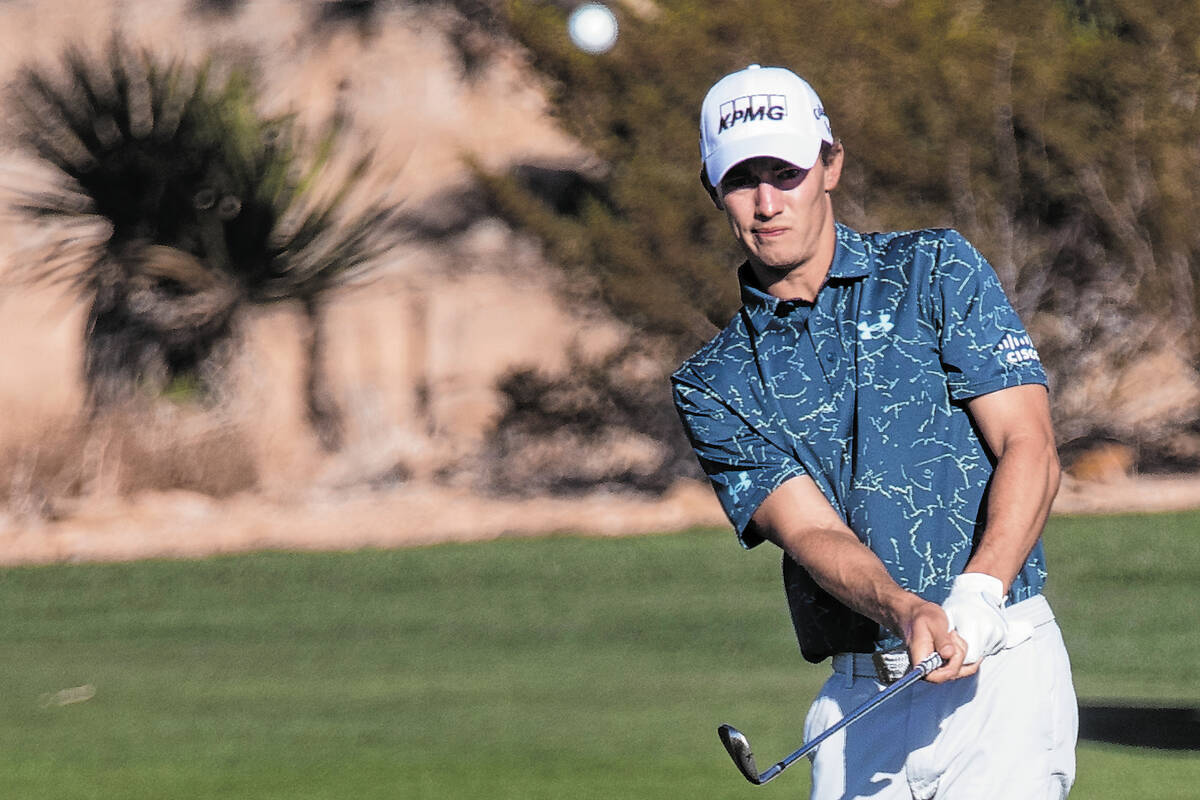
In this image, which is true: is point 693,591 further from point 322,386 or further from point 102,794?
point 322,386

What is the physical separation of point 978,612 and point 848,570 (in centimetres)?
30

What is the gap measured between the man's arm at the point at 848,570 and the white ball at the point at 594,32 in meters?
13.4

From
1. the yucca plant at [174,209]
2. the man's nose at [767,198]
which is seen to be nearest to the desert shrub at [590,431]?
the yucca plant at [174,209]

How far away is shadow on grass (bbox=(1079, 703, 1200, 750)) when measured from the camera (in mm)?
7988

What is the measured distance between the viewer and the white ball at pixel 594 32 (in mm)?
17062

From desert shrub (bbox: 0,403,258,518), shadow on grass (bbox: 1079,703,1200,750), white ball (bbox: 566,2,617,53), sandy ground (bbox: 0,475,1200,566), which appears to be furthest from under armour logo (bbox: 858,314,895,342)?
desert shrub (bbox: 0,403,258,518)

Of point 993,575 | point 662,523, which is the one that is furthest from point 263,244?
point 993,575

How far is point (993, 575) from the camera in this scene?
136 inches

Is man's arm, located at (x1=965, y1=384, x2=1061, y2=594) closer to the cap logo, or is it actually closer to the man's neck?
the man's neck

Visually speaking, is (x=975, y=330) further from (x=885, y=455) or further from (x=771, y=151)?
(x=771, y=151)

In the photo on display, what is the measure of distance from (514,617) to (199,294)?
8.14 meters

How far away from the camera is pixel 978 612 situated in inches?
133

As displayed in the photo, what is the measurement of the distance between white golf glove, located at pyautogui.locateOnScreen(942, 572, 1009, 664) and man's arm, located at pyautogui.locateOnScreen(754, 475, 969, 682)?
17 mm

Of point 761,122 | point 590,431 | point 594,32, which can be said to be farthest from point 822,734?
point 590,431
